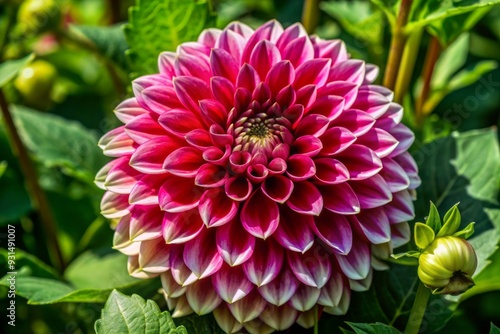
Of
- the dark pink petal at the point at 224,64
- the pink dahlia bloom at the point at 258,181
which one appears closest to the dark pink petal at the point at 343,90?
the pink dahlia bloom at the point at 258,181

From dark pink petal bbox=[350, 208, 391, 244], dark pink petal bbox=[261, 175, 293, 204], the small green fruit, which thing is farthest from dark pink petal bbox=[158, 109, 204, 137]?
the small green fruit

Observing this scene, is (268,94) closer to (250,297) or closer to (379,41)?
(250,297)

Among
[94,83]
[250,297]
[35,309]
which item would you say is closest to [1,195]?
[35,309]

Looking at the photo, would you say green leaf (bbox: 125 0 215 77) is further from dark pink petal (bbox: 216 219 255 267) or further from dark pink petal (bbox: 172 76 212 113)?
dark pink petal (bbox: 216 219 255 267)

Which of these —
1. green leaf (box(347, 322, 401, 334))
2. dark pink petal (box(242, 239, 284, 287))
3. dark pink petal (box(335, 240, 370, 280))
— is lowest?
green leaf (box(347, 322, 401, 334))

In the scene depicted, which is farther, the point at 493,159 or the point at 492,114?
the point at 492,114
